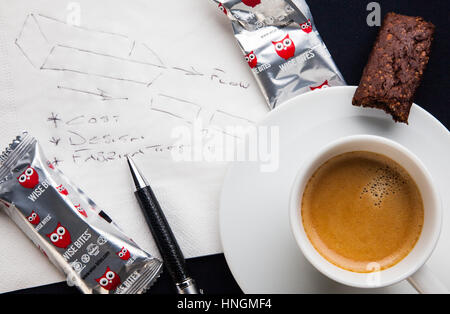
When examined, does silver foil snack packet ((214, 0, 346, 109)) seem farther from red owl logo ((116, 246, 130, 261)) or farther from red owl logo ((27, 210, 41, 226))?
red owl logo ((27, 210, 41, 226))

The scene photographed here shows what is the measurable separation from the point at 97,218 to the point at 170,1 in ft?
1.50

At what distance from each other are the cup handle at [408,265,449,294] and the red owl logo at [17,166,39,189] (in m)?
0.69

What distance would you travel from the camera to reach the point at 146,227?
0.86 meters

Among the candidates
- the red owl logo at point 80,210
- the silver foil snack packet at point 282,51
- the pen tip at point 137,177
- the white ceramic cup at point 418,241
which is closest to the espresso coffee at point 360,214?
the white ceramic cup at point 418,241

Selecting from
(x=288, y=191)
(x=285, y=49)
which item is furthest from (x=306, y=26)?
(x=288, y=191)

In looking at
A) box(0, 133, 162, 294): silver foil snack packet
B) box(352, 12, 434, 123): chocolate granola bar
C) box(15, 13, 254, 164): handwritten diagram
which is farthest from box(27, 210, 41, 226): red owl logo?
box(352, 12, 434, 123): chocolate granola bar

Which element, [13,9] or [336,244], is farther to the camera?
[13,9]

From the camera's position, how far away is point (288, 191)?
78 centimetres

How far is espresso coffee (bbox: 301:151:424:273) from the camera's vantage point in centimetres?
75

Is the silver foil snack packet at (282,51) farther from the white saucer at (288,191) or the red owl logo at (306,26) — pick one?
the white saucer at (288,191)

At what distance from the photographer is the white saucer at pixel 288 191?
2.49 ft

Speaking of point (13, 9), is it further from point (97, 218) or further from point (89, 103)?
point (97, 218)

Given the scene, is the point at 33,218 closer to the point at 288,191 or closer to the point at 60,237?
the point at 60,237

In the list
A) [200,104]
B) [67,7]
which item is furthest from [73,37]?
[200,104]
